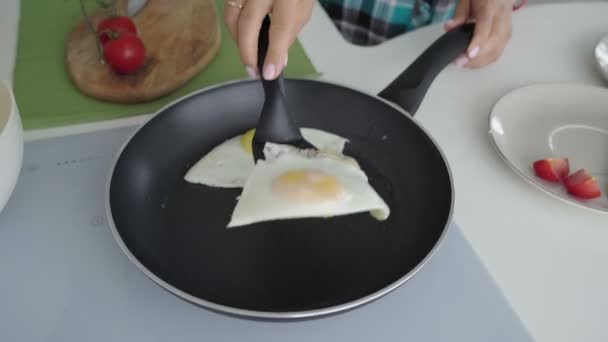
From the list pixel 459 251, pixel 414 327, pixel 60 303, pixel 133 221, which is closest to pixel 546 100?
pixel 459 251

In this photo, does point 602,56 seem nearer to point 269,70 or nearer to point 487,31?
point 487,31

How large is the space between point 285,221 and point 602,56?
0.74 metres

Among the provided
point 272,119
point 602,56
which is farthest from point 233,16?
point 602,56

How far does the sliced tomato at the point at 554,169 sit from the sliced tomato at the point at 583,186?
0.6 inches

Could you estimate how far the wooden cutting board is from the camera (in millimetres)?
910

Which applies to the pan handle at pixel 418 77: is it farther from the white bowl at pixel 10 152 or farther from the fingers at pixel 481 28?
the white bowl at pixel 10 152

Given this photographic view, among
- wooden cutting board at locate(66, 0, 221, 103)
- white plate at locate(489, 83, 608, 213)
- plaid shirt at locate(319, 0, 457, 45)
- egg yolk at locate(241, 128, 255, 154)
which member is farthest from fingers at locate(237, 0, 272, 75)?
plaid shirt at locate(319, 0, 457, 45)

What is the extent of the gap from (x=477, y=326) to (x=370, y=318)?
0.13 meters

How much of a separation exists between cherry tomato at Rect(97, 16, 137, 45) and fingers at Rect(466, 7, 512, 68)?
2.16 feet

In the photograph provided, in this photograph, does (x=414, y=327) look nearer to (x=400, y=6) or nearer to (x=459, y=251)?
(x=459, y=251)

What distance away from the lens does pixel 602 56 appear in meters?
1.01

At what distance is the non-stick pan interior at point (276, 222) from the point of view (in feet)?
2.06

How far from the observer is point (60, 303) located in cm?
62

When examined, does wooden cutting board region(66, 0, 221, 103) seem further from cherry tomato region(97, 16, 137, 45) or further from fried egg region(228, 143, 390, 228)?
fried egg region(228, 143, 390, 228)
